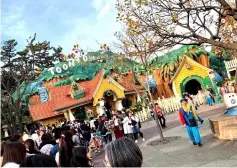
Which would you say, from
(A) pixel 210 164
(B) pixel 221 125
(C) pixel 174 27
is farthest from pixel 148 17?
(A) pixel 210 164

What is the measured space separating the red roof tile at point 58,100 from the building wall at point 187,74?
749cm

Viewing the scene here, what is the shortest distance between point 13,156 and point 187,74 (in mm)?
26465

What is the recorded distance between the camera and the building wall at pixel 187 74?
28188 millimetres

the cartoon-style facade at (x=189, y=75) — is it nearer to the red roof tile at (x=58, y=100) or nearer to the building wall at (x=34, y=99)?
the red roof tile at (x=58, y=100)

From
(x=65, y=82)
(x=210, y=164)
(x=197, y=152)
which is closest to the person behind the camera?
(x=210, y=164)

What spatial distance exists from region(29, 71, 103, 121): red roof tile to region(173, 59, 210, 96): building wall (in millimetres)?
7492

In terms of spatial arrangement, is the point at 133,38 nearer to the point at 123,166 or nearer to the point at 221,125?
the point at 221,125

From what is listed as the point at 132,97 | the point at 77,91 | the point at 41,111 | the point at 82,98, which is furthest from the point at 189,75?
the point at 41,111

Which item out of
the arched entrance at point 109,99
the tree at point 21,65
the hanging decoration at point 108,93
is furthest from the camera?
the hanging decoration at point 108,93

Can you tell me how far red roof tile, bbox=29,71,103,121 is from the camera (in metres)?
26.9

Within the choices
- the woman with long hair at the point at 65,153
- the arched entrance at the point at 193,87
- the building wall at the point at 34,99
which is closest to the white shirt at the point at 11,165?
the woman with long hair at the point at 65,153

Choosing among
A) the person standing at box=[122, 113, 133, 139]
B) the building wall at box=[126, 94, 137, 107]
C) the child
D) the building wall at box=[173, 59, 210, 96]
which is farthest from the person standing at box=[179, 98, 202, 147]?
the building wall at box=[173, 59, 210, 96]

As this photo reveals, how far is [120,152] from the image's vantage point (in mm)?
2295

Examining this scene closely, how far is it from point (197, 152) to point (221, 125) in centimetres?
146
